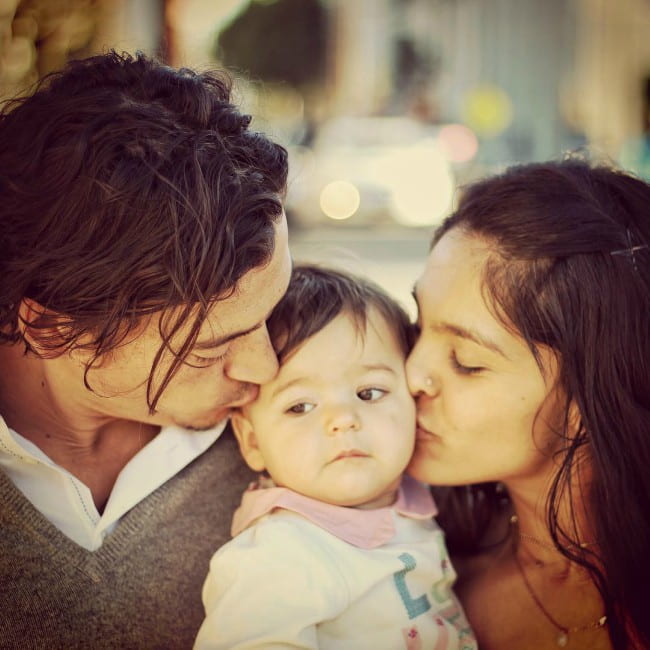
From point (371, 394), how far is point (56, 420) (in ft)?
2.65

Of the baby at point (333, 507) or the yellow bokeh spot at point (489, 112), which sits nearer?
the baby at point (333, 507)

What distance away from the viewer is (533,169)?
2195 mm

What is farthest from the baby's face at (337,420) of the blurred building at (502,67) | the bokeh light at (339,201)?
the blurred building at (502,67)

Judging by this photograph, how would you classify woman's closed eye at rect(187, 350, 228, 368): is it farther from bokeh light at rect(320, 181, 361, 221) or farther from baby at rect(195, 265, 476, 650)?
bokeh light at rect(320, 181, 361, 221)

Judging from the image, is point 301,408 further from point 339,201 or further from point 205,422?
point 339,201

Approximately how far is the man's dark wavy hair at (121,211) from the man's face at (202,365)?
38 mm

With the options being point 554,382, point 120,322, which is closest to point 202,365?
point 120,322

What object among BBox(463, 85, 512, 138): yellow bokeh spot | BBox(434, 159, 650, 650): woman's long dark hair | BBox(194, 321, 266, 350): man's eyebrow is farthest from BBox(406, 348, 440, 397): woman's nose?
BBox(463, 85, 512, 138): yellow bokeh spot

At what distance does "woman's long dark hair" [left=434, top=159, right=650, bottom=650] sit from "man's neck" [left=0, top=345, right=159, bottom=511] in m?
1.06

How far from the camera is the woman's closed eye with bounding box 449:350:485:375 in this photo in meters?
2.03

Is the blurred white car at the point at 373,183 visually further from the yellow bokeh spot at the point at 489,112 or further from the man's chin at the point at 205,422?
the man's chin at the point at 205,422

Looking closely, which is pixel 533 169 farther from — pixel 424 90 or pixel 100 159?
pixel 424 90

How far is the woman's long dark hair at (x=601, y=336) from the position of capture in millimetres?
1935

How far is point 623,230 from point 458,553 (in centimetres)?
109
